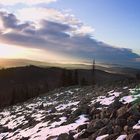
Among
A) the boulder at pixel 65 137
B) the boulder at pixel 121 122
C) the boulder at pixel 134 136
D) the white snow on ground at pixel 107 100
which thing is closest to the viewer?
the boulder at pixel 134 136

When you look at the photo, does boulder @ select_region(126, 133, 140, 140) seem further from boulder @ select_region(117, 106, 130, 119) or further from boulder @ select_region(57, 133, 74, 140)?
boulder @ select_region(57, 133, 74, 140)

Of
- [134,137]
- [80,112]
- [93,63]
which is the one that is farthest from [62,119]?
[93,63]

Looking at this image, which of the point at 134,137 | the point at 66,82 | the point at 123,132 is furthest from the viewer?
the point at 66,82

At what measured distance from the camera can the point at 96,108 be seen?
18578 mm

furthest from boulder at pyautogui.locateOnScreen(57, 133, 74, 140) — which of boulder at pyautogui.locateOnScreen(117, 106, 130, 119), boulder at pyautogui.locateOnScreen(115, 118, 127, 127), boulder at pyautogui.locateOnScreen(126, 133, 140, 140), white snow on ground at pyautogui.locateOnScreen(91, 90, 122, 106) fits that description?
white snow on ground at pyautogui.locateOnScreen(91, 90, 122, 106)

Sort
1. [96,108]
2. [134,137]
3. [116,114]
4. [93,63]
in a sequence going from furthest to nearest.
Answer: [93,63] → [96,108] → [116,114] → [134,137]

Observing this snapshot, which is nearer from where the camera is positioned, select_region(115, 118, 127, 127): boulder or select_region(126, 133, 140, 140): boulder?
select_region(126, 133, 140, 140): boulder

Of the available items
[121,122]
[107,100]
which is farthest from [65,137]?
[107,100]

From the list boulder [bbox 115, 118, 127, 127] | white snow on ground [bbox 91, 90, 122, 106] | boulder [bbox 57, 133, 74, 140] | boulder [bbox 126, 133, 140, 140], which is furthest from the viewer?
white snow on ground [bbox 91, 90, 122, 106]

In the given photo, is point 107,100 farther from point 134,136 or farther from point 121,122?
point 134,136

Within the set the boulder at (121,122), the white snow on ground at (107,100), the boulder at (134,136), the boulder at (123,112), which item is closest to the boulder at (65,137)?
the boulder at (121,122)

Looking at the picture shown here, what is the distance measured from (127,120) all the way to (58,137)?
9.89 feet

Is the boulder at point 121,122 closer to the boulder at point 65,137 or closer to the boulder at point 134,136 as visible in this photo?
the boulder at point 65,137

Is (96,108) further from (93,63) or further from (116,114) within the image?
(93,63)
